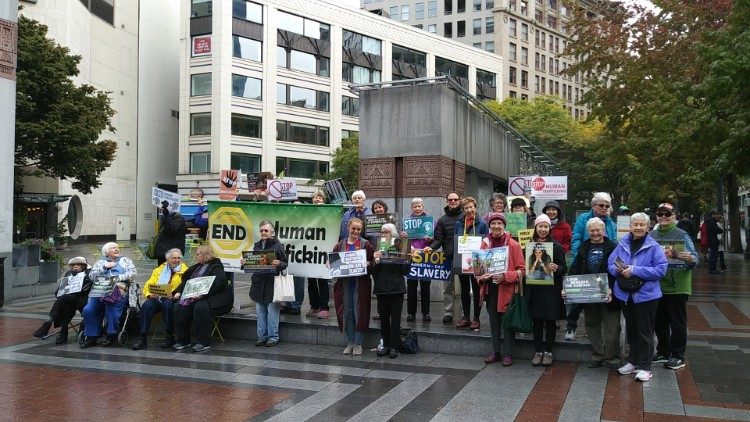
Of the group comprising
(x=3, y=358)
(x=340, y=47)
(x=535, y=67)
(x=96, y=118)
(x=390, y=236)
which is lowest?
(x=3, y=358)

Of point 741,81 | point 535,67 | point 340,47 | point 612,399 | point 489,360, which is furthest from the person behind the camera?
point 535,67

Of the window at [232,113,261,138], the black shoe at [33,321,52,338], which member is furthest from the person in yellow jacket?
the window at [232,113,261,138]

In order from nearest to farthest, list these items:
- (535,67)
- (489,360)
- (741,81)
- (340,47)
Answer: (489,360) < (741,81) < (340,47) < (535,67)

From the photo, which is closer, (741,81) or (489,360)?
(489,360)

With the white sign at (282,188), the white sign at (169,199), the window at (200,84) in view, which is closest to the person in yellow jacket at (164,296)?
the white sign at (169,199)

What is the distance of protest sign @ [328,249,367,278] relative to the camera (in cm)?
866

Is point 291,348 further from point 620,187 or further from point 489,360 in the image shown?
point 620,187

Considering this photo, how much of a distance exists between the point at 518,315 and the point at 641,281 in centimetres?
Result: 147

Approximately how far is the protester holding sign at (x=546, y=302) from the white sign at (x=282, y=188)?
10102 millimetres

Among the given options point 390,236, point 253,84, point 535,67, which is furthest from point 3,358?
point 535,67

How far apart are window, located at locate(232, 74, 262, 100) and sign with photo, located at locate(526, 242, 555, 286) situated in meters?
46.2

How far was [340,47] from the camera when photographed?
5728 cm

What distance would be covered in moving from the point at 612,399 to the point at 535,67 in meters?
84.8

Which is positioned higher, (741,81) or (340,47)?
(340,47)
